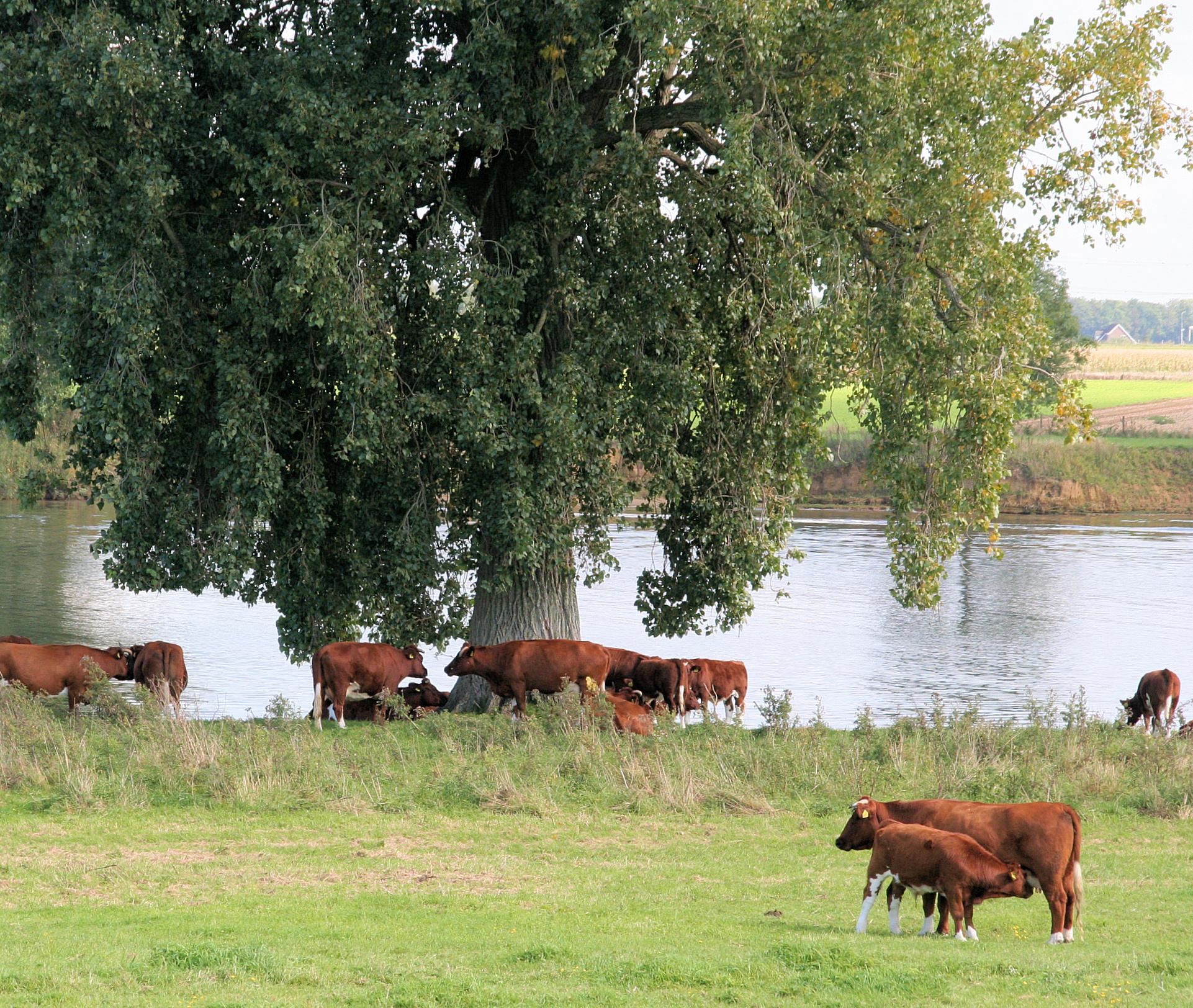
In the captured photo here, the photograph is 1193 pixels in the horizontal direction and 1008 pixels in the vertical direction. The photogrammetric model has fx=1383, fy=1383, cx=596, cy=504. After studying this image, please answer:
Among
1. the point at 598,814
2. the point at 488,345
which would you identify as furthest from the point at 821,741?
the point at 488,345

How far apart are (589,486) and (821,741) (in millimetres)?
4353

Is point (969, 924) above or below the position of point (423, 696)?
above

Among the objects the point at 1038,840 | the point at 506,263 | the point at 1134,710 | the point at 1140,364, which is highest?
the point at 1140,364

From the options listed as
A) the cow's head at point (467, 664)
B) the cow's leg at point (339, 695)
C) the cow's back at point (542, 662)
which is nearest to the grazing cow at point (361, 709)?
the cow's leg at point (339, 695)

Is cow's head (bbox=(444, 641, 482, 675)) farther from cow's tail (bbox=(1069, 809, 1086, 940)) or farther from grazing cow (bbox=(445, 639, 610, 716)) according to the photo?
cow's tail (bbox=(1069, 809, 1086, 940))

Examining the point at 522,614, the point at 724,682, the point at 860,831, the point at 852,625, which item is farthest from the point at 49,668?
the point at 852,625

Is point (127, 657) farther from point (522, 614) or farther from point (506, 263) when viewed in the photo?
point (506, 263)

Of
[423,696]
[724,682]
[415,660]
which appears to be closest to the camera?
[415,660]

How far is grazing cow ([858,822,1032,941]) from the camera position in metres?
8.38

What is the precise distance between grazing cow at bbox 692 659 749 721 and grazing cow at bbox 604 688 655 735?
2.50m

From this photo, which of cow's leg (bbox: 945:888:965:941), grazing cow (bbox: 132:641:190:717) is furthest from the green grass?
cow's leg (bbox: 945:888:965:941)

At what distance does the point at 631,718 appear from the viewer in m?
16.5

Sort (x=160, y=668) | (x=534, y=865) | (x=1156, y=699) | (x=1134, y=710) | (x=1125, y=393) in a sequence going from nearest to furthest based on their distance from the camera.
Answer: (x=534, y=865) < (x=160, y=668) < (x=1156, y=699) < (x=1134, y=710) < (x=1125, y=393)

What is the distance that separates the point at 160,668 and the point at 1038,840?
12.9m
